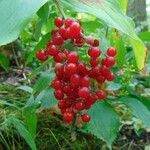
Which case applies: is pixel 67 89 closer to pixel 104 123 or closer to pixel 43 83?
pixel 43 83

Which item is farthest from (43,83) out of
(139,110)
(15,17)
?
(15,17)

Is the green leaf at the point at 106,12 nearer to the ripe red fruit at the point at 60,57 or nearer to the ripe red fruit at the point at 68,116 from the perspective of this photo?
the ripe red fruit at the point at 60,57

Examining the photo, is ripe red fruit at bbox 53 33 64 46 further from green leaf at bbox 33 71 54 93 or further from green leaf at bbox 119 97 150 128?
green leaf at bbox 119 97 150 128

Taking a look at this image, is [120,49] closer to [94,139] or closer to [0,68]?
[94,139]

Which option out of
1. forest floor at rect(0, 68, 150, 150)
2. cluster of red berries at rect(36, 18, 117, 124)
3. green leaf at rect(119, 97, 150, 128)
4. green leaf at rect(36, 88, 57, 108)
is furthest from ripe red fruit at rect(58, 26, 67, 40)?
forest floor at rect(0, 68, 150, 150)

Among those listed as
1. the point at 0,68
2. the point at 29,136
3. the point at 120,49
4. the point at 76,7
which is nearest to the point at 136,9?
the point at 0,68

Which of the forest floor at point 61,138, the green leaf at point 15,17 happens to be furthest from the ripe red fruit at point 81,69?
the forest floor at point 61,138
